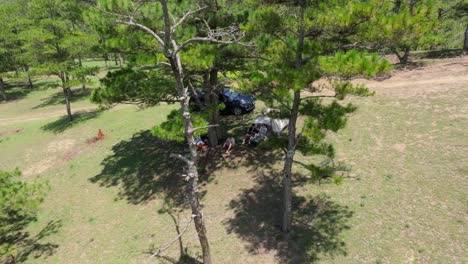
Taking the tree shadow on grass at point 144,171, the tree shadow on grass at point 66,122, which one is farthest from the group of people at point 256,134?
the tree shadow on grass at point 66,122

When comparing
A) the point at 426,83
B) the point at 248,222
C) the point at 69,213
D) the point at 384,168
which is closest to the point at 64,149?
the point at 69,213

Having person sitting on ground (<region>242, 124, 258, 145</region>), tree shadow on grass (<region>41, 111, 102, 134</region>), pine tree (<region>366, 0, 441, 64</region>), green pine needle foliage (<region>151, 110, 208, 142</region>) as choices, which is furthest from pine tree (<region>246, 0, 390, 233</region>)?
tree shadow on grass (<region>41, 111, 102, 134</region>)

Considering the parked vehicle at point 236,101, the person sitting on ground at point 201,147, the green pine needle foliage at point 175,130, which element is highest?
the green pine needle foliage at point 175,130

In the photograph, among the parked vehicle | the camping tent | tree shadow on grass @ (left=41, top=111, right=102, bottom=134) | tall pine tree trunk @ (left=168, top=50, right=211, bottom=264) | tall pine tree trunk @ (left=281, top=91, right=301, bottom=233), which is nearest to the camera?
tall pine tree trunk @ (left=168, top=50, right=211, bottom=264)

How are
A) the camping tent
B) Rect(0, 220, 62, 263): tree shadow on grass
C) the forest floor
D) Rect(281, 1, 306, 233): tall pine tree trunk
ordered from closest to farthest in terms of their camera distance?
Rect(281, 1, 306, 233): tall pine tree trunk, the forest floor, Rect(0, 220, 62, 263): tree shadow on grass, the camping tent

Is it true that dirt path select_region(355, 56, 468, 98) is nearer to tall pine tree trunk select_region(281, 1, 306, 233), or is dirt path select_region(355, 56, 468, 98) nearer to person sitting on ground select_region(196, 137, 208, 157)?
person sitting on ground select_region(196, 137, 208, 157)

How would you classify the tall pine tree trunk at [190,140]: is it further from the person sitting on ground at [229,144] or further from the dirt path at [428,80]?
the dirt path at [428,80]
